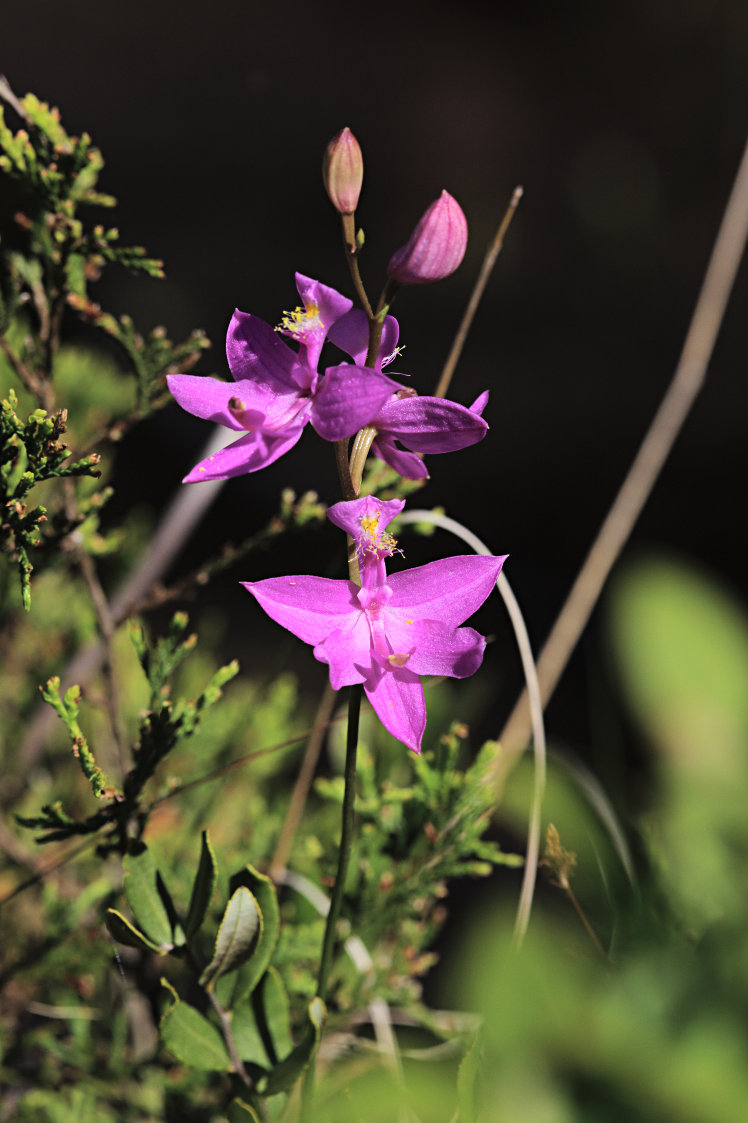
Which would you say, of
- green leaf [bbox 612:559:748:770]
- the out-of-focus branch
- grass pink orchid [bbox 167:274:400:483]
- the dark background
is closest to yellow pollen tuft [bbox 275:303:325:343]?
grass pink orchid [bbox 167:274:400:483]

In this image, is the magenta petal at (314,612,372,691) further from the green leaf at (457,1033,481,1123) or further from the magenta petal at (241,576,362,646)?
the green leaf at (457,1033,481,1123)

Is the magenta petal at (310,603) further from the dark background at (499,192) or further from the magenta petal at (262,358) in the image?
the dark background at (499,192)

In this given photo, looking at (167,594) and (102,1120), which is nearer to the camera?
(167,594)

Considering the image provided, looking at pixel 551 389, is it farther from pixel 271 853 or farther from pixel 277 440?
pixel 277 440

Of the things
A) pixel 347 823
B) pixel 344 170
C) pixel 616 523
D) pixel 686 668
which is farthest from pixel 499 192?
pixel 686 668

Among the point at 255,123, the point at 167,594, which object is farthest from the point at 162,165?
the point at 167,594

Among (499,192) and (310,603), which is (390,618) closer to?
(310,603)
